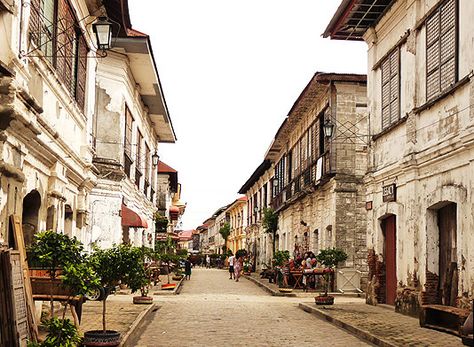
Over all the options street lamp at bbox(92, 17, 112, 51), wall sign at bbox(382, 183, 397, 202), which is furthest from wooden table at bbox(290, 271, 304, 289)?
street lamp at bbox(92, 17, 112, 51)

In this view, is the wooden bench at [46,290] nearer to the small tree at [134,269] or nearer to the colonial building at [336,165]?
the small tree at [134,269]

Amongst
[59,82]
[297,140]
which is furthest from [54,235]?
[297,140]

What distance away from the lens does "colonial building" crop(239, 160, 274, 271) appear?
141 feet

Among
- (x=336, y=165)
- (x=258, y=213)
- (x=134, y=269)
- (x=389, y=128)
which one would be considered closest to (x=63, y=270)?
(x=134, y=269)

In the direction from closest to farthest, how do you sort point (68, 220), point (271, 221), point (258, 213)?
point (68, 220) < point (271, 221) < point (258, 213)

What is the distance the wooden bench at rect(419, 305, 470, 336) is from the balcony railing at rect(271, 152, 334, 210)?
10937 mm

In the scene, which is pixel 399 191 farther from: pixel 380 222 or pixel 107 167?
pixel 107 167

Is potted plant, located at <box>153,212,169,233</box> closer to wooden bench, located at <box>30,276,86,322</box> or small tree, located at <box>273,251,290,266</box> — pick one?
small tree, located at <box>273,251,290,266</box>

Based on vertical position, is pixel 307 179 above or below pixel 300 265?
above

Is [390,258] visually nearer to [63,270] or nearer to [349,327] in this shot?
[349,327]

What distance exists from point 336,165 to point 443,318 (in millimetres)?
11291

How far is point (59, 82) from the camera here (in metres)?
11.4

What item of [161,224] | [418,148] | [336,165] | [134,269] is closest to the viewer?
[134,269]

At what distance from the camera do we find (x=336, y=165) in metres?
22.9
